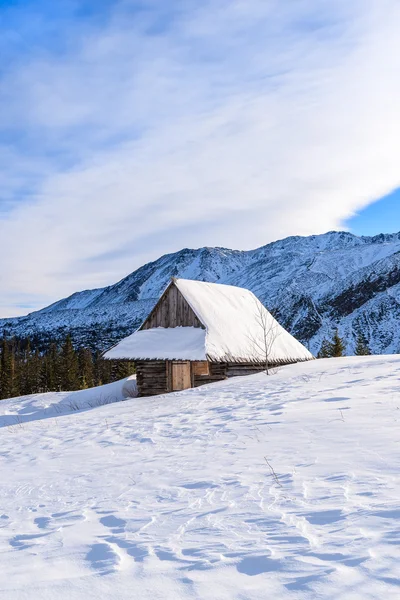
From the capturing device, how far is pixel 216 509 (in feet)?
14.0

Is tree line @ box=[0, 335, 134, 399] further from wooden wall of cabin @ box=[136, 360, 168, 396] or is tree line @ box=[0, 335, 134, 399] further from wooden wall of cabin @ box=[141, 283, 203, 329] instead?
wooden wall of cabin @ box=[136, 360, 168, 396]

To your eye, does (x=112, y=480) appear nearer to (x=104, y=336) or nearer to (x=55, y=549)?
(x=55, y=549)

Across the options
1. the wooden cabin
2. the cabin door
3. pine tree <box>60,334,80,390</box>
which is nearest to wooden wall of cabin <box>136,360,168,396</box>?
the wooden cabin

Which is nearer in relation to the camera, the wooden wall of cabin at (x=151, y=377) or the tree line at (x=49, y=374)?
the wooden wall of cabin at (x=151, y=377)

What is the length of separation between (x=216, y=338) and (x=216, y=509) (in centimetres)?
1463

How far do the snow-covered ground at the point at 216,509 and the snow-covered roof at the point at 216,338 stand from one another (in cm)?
940

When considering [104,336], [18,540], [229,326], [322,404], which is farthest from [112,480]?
[104,336]

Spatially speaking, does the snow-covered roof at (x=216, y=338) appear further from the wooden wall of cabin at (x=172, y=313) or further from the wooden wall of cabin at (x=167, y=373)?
the wooden wall of cabin at (x=167, y=373)

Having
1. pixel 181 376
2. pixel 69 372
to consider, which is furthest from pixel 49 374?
pixel 181 376

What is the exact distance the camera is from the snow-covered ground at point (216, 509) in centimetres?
293

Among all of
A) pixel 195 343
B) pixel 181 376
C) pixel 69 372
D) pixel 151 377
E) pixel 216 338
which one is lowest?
pixel 69 372

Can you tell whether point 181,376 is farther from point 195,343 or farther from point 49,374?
point 49,374

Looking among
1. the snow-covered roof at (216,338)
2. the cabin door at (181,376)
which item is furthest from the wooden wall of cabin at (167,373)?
the cabin door at (181,376)

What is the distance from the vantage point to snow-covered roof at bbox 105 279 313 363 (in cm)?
1844
